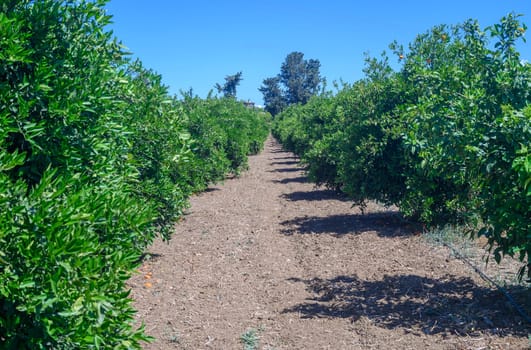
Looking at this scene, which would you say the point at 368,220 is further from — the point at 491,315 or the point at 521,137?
the point at 521,137

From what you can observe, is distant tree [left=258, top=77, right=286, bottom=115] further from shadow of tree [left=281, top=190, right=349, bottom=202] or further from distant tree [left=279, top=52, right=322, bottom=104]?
shadow of tree [left=281, top=190, right=349, bottom=202]

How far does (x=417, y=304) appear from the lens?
19.9 feet

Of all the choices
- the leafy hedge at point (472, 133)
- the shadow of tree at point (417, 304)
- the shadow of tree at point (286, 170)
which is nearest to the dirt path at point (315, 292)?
the shadow of tree at point (417, 304)

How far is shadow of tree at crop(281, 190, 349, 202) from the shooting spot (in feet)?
52.6

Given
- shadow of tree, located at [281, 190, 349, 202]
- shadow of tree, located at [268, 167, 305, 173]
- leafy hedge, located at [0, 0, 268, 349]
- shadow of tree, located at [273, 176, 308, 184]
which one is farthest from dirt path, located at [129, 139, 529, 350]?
shadow of tree, located at [268, 167, 305, 173]

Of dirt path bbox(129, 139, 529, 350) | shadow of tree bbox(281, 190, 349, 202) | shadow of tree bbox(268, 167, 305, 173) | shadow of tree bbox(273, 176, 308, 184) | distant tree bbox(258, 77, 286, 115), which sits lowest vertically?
dirt path bbox(129, 139, 529, 350)

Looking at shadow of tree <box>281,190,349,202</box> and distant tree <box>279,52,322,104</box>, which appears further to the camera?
distant tree <box>279,52,322,104</box>

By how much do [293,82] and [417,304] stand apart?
104 meters

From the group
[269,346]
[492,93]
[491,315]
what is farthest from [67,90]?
[491,315]

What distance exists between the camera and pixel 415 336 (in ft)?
17.0

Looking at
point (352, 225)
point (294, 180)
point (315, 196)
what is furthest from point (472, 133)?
point (294, 180)

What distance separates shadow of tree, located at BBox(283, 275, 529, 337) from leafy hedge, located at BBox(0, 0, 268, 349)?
10.2ft

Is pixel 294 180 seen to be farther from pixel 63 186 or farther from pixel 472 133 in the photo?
pixel 63 186

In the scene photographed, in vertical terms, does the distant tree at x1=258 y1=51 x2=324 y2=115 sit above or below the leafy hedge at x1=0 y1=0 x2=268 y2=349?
above
